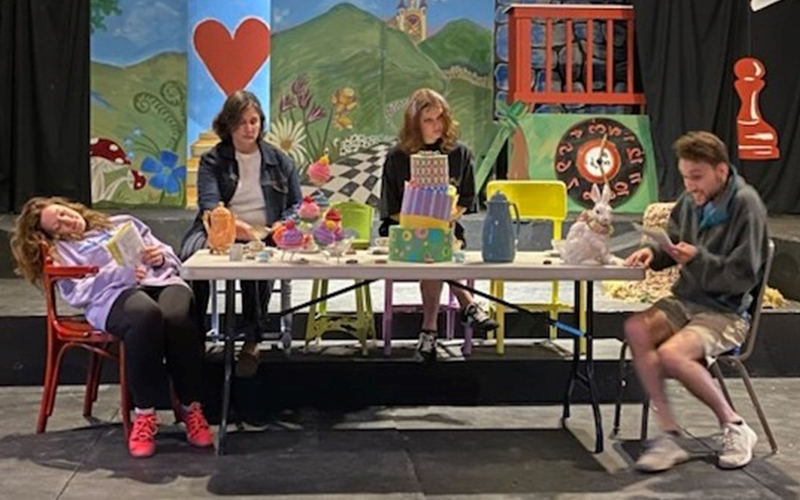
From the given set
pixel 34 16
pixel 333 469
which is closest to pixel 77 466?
A: pixel 333 469

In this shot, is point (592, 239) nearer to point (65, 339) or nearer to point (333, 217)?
point (333, 217)

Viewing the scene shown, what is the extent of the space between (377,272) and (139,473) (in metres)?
0.89

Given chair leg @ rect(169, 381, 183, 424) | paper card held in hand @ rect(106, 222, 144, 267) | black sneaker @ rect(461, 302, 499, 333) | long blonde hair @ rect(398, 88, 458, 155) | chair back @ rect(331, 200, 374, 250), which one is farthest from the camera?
chair back @ rect(331, 200, 374, 250)

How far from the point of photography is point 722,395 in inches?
131

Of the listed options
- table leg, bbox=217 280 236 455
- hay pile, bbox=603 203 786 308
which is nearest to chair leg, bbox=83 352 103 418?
table leg, bbox=217 280 236 455

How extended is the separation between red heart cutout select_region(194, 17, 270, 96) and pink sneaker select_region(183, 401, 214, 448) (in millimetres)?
4002

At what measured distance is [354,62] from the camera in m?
7.32

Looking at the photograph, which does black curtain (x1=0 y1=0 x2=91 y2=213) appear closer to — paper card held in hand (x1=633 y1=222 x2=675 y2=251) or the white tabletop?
the white tabletop

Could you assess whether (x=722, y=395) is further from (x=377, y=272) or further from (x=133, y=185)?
(x=133, y=185)

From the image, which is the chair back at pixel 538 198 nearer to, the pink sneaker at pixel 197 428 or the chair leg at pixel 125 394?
the pink sneaker at pixel 197 428

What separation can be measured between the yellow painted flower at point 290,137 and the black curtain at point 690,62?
2225 millimetres

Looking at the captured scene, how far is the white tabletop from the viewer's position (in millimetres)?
3150

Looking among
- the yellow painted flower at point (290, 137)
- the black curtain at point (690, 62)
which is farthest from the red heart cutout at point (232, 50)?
the black curtain at point (690, 62)

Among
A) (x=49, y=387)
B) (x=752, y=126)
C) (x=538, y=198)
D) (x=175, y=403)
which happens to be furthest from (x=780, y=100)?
(x=49, y=387)
